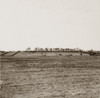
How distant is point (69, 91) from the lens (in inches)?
753

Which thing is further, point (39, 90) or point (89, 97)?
point (39, 90)

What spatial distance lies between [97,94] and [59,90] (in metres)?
3.47

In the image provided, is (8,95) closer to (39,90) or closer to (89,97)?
(39,90)

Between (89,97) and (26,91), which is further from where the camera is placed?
(26,91)

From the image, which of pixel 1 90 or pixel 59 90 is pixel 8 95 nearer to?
pixel 1 90

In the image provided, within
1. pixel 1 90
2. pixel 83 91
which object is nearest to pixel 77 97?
pixel 83 91

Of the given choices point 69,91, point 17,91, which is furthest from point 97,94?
point 17,91

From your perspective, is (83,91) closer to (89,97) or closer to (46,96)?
(89,97)

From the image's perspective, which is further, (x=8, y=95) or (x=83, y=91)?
(x=83, y=91)

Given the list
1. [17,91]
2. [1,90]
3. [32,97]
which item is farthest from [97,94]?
[1,90]

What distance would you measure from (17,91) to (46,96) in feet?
10.2

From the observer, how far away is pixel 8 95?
1761 centimetres

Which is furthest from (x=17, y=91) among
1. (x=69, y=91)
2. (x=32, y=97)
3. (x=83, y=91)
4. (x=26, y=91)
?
(x=83, y=91)

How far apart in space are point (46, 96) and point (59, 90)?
2.58 m
